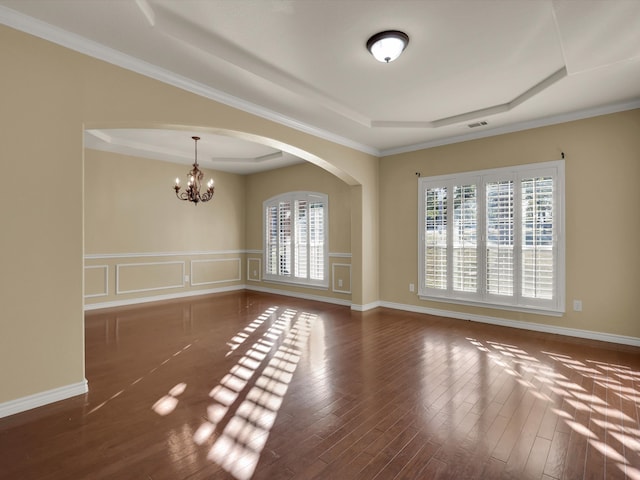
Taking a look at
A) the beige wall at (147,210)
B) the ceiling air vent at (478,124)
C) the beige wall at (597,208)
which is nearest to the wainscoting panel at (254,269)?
the beige wall at (147,210)

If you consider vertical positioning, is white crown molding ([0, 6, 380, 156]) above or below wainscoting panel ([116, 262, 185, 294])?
above

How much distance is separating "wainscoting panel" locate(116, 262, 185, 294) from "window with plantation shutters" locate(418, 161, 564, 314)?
16.0ft

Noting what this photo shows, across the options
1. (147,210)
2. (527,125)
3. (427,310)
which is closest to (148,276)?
(147,210)

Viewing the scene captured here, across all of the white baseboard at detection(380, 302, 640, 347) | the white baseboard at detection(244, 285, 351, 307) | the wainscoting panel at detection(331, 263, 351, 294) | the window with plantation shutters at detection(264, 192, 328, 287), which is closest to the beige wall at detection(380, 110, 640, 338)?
the white baseboard at detection(380, 302, 640, 347)

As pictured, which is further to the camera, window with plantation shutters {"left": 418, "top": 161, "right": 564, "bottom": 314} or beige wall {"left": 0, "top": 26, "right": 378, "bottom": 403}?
window with plantation shutters {"left": 418, "top": 161, "right": 564, "bottom": 314}

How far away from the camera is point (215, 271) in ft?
25.4

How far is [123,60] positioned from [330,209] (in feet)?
14.3

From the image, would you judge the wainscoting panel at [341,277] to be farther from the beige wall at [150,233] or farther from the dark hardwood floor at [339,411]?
the beige wall at [150,233]

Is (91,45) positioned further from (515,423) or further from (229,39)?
(515,423)

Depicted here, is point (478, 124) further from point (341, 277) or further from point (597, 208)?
point (341, 277)

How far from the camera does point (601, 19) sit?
2.36 m

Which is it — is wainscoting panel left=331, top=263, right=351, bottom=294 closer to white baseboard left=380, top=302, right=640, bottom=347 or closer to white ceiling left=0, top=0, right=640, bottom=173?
white baseboard left=380, top=302, right=640, bottom=347

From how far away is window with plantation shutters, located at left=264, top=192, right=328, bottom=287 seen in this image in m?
6.88

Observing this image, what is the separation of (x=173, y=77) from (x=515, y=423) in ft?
13.4
